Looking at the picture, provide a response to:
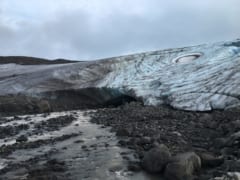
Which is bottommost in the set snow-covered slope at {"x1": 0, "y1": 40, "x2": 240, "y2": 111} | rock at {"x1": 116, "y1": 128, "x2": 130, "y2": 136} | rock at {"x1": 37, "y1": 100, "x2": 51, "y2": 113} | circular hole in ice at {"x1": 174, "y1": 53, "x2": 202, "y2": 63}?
rock at {"x1": 116, "y1": 128, "x2": 130, "y2": 136}

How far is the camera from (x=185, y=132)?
490 inches

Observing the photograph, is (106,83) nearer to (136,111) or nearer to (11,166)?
(136,111)

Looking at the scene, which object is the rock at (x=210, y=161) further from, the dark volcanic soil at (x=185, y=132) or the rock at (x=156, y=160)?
the rock at (x=156, y=160)

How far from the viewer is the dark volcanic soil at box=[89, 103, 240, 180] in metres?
9.92

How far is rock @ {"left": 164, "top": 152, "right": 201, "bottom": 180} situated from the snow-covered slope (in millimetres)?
5906

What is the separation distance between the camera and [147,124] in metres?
13.5

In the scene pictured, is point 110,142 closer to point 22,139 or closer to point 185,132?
point 185,132

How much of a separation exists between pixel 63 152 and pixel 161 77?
31.1 ft

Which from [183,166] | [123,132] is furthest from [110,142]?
[183,166]

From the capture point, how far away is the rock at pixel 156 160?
9.42 m

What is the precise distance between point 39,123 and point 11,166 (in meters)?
4.92

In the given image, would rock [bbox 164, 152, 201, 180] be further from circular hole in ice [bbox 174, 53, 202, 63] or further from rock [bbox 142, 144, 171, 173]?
circular hole in ice [bbox 174, 53, 202, 63]

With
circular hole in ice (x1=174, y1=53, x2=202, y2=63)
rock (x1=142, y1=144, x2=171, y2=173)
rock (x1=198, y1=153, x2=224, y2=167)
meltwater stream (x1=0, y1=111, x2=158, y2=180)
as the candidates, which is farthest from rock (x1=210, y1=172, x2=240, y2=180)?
circular hole in ice (x1=174, y1=53, x2=202, y2=63)

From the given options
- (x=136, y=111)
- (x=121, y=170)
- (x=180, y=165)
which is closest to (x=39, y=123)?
(x=136, y=111)
